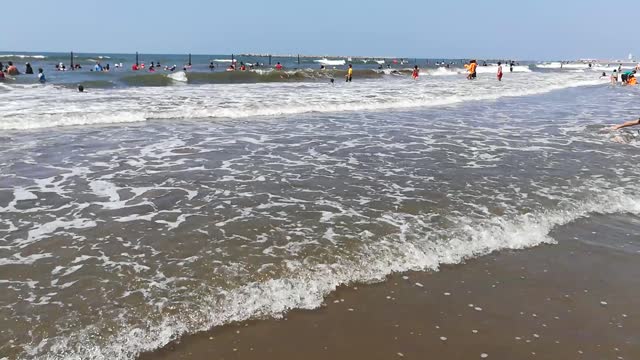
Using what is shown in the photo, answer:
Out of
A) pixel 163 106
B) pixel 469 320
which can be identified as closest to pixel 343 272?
pixel 469 320

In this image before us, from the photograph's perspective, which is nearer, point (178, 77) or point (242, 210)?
point (242, 210)

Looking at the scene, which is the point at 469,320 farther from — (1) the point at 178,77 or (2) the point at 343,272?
(1) the point at 178,77

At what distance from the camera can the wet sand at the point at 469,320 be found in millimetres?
4086

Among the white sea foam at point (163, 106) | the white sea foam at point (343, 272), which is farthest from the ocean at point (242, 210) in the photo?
the white sea foam at point (163, 106)

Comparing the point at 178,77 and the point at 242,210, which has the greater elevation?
the point at 178,77

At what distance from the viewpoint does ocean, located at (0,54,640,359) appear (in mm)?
4625

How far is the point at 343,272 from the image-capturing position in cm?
542

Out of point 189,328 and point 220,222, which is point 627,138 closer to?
point 220,222

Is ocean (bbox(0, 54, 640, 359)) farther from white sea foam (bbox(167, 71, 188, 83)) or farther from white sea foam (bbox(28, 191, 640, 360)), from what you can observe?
white sea foam (bbox(167, 71, 188, 83))

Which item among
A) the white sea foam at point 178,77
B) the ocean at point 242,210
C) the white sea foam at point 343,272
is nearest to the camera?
the white sea foam at point 343,272

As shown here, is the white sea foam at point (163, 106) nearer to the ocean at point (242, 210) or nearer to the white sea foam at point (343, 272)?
the ocean at point (242, 210)

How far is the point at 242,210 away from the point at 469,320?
3.95 m

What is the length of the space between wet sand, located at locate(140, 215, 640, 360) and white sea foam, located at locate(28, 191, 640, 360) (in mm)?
165

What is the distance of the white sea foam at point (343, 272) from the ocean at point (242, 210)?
0.02 meters
